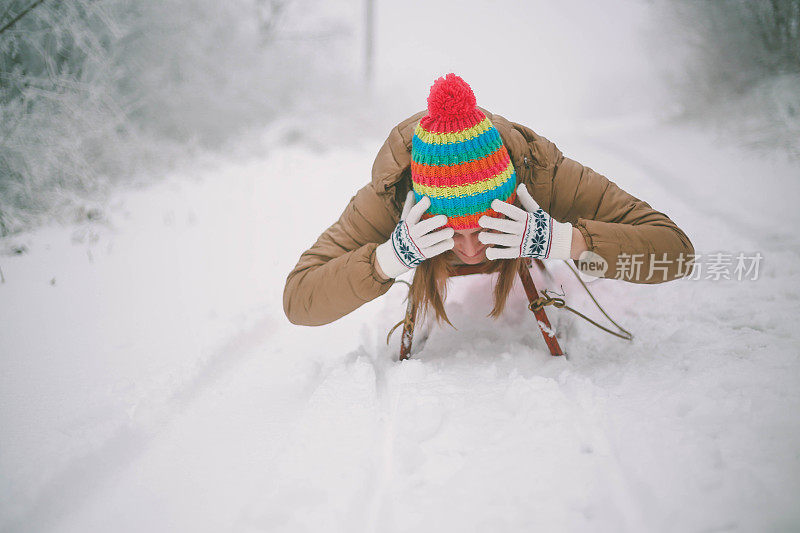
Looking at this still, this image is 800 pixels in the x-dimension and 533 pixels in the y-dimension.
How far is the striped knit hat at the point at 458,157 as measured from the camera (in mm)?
1332

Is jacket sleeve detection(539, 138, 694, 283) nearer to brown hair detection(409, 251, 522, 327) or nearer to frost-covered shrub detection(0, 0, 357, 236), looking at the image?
brown hair detection(409, 251, 522, 327)

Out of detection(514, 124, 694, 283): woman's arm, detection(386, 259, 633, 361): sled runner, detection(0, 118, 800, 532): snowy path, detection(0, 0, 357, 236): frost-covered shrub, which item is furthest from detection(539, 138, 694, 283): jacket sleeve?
detection(0, 0, 357, 236): frost-covered shrub

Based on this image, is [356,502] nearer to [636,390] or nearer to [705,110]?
[636,390]

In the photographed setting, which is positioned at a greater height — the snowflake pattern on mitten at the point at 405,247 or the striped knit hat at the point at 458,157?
the striped knit hat at the point at 458,157

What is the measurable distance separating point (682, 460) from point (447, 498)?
0.64m

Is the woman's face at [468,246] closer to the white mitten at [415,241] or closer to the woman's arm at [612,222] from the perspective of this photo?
the white mitten at [415,241]

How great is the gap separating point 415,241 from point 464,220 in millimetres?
204

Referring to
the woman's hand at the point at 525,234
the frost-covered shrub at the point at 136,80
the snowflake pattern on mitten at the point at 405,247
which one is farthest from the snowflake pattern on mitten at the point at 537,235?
the frost-covered shrub at the point at 136,80

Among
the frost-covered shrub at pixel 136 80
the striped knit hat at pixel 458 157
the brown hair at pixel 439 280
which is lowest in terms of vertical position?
the brown hair at pixel 439 280

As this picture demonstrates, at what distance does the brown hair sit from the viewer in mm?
1653

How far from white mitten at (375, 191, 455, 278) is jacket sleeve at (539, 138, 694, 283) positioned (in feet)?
1.77

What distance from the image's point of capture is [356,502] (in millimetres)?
1102

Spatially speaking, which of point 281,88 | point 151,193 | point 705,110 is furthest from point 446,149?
point 281,88

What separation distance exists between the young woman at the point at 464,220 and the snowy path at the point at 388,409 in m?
0.36
